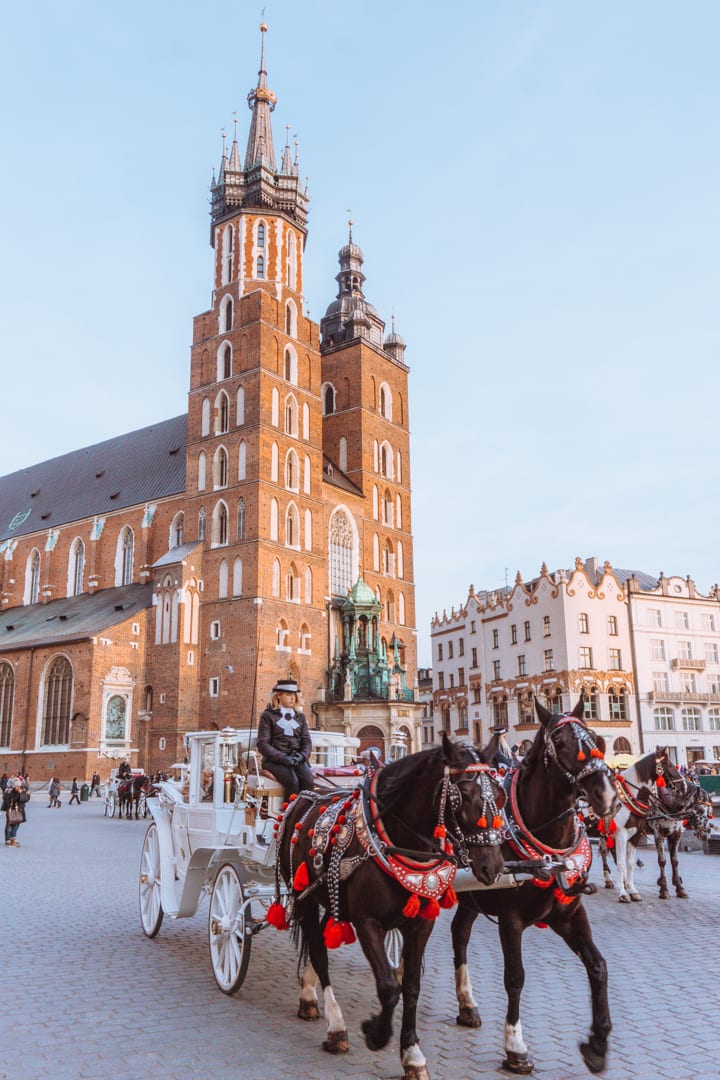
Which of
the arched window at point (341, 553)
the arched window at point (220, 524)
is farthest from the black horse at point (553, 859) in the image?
the arched window at point (341, 553)

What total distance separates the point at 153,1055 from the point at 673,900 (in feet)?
27.1

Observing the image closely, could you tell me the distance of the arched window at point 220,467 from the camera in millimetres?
40406

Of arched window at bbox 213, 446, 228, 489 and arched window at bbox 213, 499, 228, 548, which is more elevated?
arched window at bbox 213, 446, 228, 489

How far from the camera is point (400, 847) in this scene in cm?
536

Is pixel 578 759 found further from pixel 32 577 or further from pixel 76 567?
pixel 32 577

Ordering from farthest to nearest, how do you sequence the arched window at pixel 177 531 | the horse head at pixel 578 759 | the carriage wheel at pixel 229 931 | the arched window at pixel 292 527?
the arched window at pixel 177 531, the arched window at pixel 292 527, the carriage wheel at pixel 229 931, the horse head at pixel 578 759

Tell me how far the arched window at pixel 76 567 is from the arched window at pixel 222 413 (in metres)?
13.2

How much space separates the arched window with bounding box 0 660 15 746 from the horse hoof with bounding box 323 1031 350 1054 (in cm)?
4061

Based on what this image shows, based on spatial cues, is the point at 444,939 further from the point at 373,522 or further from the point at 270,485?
the point at 373,522

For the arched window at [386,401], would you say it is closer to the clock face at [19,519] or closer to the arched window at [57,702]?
the arched window at [57,702]

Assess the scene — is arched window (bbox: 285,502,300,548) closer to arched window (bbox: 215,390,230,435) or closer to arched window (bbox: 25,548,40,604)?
arched window (bbox: 215,390,230,435)

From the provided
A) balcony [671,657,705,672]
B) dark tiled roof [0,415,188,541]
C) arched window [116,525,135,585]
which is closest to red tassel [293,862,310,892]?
dark tiled roof [0,415,188,541]

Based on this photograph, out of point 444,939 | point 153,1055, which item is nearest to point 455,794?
point 153,1055

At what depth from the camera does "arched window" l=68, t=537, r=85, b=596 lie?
159 feet
